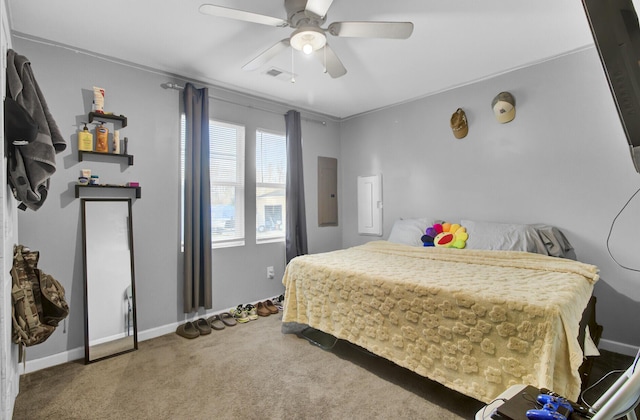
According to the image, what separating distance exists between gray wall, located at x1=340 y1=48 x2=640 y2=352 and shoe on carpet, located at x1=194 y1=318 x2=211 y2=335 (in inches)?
99.3

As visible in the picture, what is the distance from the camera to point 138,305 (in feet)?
9.20

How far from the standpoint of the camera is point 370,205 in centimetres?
432

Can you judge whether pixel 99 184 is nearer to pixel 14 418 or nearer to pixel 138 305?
pixel 138 305

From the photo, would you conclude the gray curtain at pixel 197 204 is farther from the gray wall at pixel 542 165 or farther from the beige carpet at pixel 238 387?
the gray wall at pixel 542 165

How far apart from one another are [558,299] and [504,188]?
179 centimetres

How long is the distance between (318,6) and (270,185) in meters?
2.36

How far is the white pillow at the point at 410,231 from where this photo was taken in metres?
3.51

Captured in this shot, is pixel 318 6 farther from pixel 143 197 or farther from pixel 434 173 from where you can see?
pixel 434 173

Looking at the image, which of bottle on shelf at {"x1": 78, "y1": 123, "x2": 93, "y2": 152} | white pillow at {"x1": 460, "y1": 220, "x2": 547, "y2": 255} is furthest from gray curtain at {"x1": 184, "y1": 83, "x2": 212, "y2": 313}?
white pillow at {"x1": 460, "y1": 220, "x2": 547, "y2": 255}

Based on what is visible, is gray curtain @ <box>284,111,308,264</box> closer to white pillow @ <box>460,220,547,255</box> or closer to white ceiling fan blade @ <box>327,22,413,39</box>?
white pillow @ <box>460,220,547,255</box>

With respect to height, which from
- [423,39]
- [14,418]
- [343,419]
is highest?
[423,39]

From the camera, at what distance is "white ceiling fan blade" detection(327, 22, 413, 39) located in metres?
1.80

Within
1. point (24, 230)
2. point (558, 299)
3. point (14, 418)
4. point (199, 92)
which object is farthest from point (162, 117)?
point (558, 299)

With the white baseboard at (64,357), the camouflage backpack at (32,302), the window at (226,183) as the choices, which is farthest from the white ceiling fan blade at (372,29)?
the white baseboard at (64,357)
